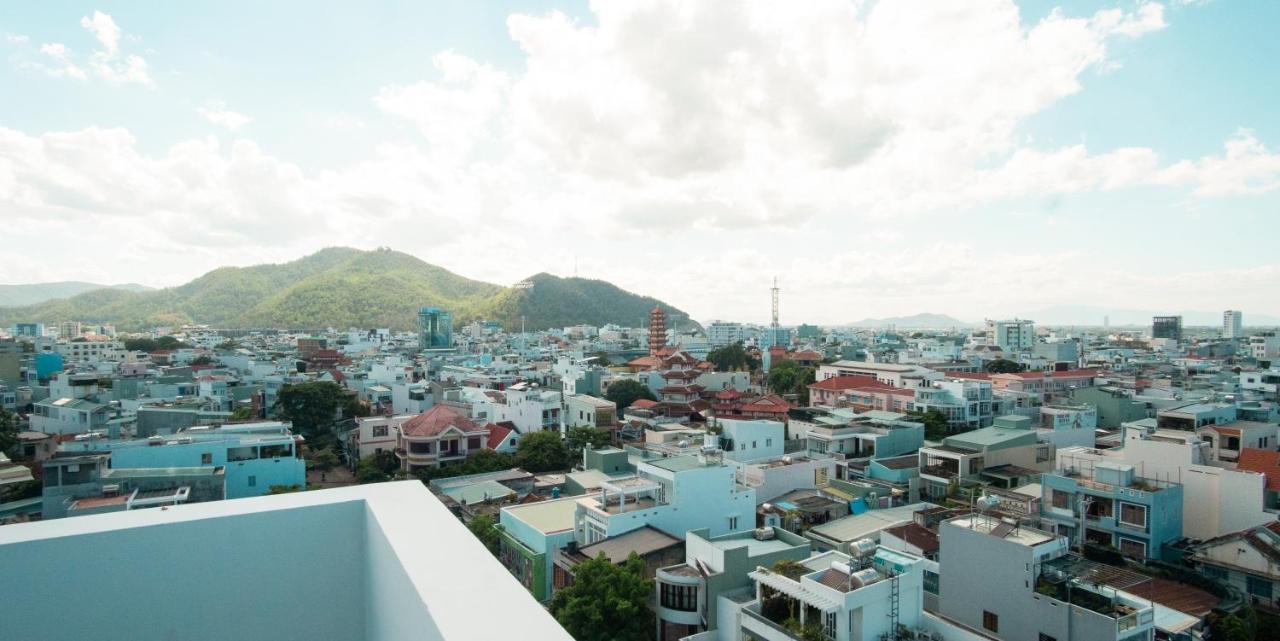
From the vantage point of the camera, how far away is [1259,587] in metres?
9.52

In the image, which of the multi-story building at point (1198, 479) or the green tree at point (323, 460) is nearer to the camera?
the multi-story building at point (1198, 479)

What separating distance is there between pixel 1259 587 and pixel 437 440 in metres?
15.4

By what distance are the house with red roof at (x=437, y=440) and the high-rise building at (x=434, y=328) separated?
30808mm

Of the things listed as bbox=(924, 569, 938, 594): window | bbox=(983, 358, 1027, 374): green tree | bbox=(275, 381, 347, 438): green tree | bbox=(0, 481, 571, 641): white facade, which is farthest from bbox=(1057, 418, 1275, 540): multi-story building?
bbox=(983, 358, 1027, 374): green tree

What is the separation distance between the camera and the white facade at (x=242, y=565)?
1364 mm

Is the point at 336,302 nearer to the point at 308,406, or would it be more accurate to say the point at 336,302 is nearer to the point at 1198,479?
the point at 308,406

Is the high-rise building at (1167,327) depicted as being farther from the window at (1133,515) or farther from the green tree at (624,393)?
the window at (1133,515)

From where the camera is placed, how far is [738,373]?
105ft

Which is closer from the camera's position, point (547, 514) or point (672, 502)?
point (672, 502)

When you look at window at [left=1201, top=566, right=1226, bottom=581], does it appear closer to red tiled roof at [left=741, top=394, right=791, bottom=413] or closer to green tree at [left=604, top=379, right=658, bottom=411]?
red tiled roof at [left=741, top=394, right=791, bottom=413]

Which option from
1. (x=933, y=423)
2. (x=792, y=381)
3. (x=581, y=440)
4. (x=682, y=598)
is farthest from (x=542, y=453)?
(x=792, y=381)

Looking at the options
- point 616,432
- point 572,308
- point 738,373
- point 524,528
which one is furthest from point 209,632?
point 572,308

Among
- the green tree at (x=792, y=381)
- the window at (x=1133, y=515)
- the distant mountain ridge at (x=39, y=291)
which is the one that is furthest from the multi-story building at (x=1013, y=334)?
the distant mountain ridge at (x=39, y=291)

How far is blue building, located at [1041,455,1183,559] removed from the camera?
10703 mm
